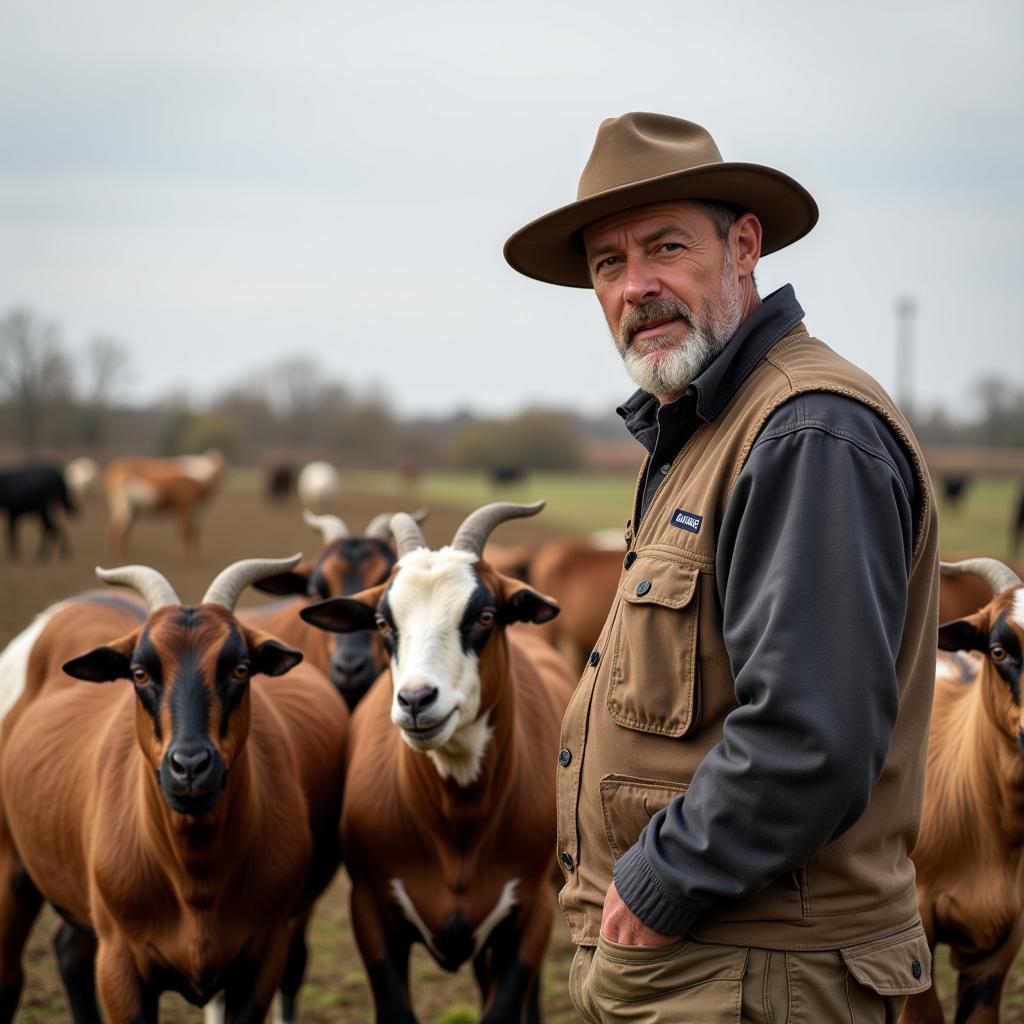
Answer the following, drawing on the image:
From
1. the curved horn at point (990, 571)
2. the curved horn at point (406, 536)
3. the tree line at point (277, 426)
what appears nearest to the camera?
the curved horn at point (990, 571)

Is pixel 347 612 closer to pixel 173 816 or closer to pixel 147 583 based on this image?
pixel 147 583

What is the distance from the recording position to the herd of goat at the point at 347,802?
4.30 metres

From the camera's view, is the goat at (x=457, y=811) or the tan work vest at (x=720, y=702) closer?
the tan work vest at (x=720, y=702)

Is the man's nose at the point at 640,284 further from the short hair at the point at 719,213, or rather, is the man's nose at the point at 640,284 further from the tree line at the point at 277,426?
the tree line at the point at 277,426

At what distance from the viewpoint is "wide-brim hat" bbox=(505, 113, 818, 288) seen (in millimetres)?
2654

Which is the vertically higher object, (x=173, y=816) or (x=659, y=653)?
(x=659, y=653)

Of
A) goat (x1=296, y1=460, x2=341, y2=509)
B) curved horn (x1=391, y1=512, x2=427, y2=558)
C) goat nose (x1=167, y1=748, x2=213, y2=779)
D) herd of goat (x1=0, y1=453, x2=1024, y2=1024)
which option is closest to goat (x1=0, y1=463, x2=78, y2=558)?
goat (x1=296, y1=460, x2=341, y2=509)

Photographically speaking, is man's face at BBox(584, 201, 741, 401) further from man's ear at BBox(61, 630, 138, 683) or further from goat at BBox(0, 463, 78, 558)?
goat at BBox(0, 463, 78, 558)

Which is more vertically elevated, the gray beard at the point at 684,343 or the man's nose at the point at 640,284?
the man's nose at the point at 640,284

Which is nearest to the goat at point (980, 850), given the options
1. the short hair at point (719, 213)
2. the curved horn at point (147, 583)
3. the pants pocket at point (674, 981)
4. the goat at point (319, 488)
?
the short hair at point (719, 213)

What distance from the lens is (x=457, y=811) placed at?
4.65 m

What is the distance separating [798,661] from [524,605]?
2.64m

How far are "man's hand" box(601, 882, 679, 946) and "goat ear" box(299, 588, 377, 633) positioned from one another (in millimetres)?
2561

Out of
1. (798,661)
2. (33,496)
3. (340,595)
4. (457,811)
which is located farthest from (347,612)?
(33,496)
